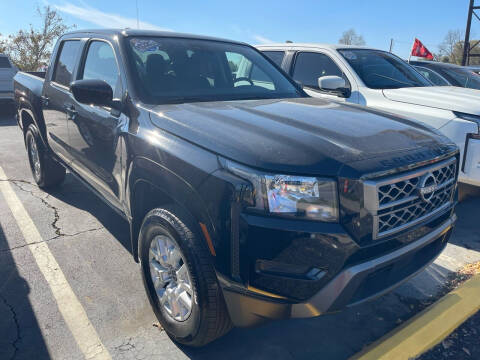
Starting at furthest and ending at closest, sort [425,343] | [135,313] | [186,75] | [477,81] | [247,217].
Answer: [477,81] < [186,75] < [135,313] < [425,343] < [247,217]

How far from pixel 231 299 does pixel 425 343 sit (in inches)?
49.7

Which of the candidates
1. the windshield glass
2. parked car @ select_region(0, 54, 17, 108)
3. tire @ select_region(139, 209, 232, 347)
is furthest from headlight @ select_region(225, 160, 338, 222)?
parked car @ select_region(0, 54, 17, 108)

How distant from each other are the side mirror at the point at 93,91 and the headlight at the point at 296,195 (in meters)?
1.44

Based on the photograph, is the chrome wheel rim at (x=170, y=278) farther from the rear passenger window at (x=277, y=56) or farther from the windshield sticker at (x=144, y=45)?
the rear passenger window at (x=277, y=56)

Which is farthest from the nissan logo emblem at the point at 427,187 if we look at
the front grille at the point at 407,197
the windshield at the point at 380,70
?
the windshield at the point at 380,70

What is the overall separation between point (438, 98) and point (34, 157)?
16.4 ft

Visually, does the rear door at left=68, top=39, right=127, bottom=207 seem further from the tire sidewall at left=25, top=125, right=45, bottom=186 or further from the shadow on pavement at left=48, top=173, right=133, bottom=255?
the tire sidewall at left=25, top=125, right=45, bottom=186

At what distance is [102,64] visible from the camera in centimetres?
332

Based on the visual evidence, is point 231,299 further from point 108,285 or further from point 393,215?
point 108,285

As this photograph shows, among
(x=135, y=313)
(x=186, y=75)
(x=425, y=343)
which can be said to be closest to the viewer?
(x=425, y=343)

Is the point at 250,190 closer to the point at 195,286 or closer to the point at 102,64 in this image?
the point at 195,286

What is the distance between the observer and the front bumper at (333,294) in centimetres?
186

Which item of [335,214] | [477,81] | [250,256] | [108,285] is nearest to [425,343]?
[335,214]

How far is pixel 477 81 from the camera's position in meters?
8.24
